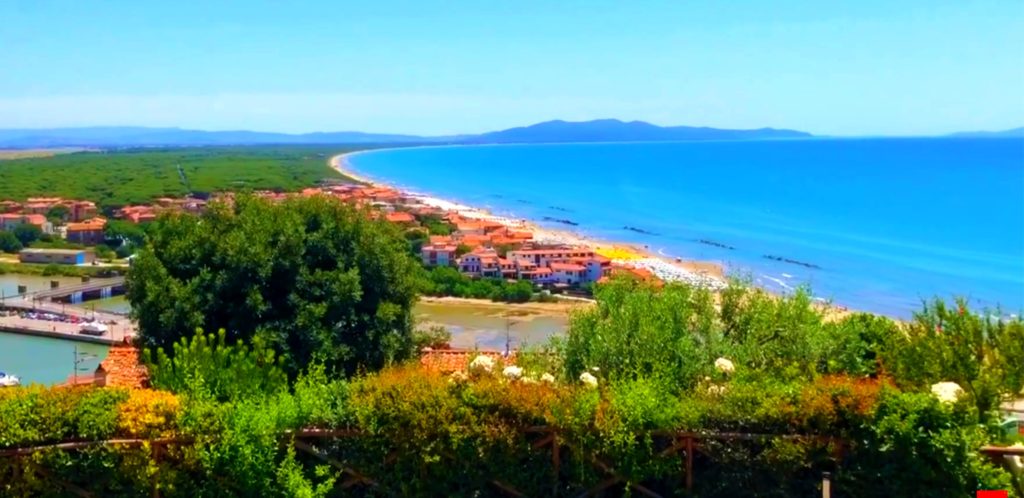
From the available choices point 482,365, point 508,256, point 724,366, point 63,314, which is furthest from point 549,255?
point 724,366

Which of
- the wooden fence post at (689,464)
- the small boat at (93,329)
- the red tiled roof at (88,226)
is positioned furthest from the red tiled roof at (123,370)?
the red tiled roof at (88,226)

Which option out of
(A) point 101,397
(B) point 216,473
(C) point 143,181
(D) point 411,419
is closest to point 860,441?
(D) point 411,419

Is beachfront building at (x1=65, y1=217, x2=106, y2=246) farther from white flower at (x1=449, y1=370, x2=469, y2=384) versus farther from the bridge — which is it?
white flower at (x1=449, y1=370, x2=469, y2=384)

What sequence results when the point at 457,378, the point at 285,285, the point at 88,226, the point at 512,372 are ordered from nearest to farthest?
the point at 457,378 < the point at 512,372 < the point at 285,285 < the point at 88,226

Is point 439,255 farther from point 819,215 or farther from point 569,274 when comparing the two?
point 819,215

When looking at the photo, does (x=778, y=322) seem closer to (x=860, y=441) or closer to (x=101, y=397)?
(x=860, y=441)

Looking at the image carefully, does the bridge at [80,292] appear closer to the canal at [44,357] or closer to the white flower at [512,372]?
the canal at [44,357]
